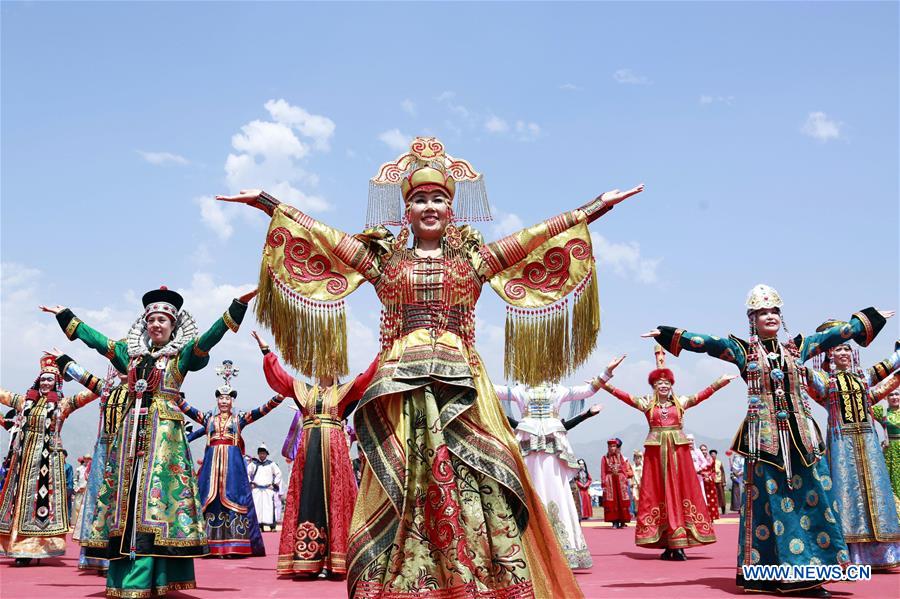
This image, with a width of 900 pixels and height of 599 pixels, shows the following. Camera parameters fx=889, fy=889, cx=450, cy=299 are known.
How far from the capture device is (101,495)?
21.3 ft

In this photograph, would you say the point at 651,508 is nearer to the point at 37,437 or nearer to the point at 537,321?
the point at 537,321

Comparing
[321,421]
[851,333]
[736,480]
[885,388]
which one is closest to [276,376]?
[321,421]

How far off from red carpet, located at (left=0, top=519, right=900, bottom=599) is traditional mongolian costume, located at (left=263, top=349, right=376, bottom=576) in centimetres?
29

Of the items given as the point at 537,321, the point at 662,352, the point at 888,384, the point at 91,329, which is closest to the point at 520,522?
the point at 537,321

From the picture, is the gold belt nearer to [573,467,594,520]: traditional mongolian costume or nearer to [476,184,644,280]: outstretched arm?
[476,184,644,280]: outstretched arm

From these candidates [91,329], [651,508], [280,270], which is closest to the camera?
[280,270]

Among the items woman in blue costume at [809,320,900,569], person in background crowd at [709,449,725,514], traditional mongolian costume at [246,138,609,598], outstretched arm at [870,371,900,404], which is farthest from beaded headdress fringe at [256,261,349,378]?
person in background crowd at [709,449,725,514]

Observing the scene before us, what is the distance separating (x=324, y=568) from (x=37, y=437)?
4.37m

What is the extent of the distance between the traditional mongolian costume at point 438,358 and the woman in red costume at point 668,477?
4339 mm

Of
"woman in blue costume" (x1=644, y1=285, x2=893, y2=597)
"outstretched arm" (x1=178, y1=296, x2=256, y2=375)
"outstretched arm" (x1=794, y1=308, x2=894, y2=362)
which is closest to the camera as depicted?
"outstretched arm" (x1=178, y1=296, x2=256, y2=375)

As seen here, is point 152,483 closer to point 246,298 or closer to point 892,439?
point 246,298

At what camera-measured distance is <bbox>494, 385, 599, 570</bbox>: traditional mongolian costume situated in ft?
29.0

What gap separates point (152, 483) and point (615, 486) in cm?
1427

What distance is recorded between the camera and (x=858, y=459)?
863 centimetres
